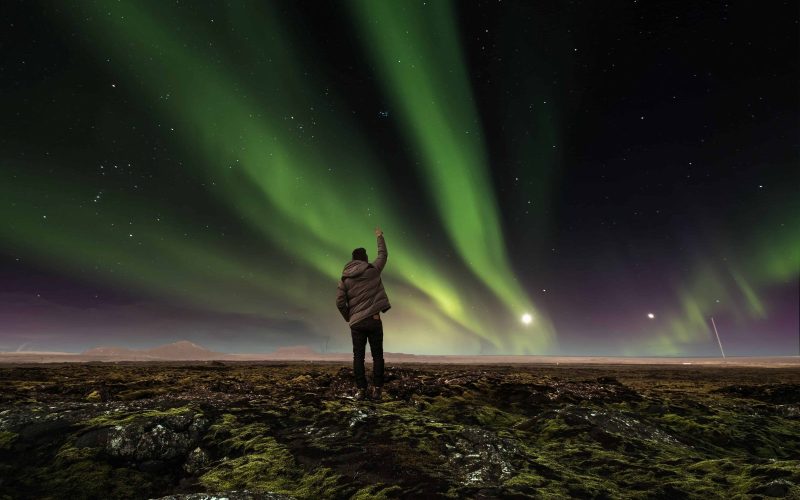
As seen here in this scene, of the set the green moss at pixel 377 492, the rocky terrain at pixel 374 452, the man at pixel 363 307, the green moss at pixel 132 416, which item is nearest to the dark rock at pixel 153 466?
the rocky terrain at pixel 374 452

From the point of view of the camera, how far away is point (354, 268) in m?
9.55

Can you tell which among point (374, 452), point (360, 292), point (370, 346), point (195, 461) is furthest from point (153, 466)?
point (360, 292)

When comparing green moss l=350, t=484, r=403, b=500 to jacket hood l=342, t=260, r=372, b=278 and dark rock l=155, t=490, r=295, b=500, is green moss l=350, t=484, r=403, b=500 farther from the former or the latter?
jacket hood l=342, t=260, r=372, b=278

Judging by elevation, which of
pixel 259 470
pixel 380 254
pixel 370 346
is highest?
pixel 380 254

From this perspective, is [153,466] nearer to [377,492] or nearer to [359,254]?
[377,492]

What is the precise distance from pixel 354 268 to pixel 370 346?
2054 mm

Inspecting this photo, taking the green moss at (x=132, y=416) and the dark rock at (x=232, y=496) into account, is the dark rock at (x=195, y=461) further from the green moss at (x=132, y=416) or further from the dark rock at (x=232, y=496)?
the dark rock at (x=232, y=496)

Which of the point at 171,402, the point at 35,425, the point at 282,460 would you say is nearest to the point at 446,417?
the point at 282,460

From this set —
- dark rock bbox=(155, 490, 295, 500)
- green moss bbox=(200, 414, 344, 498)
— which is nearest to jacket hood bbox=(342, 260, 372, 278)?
green moss bbox=(200, 414, 344, 498)

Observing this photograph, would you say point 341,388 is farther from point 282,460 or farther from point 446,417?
point 282,460

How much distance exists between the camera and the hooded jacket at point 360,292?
363 inches

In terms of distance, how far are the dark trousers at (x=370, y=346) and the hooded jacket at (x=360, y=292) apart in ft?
0.66

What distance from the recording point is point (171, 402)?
5609 millimetres

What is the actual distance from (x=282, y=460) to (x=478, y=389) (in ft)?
19.0
